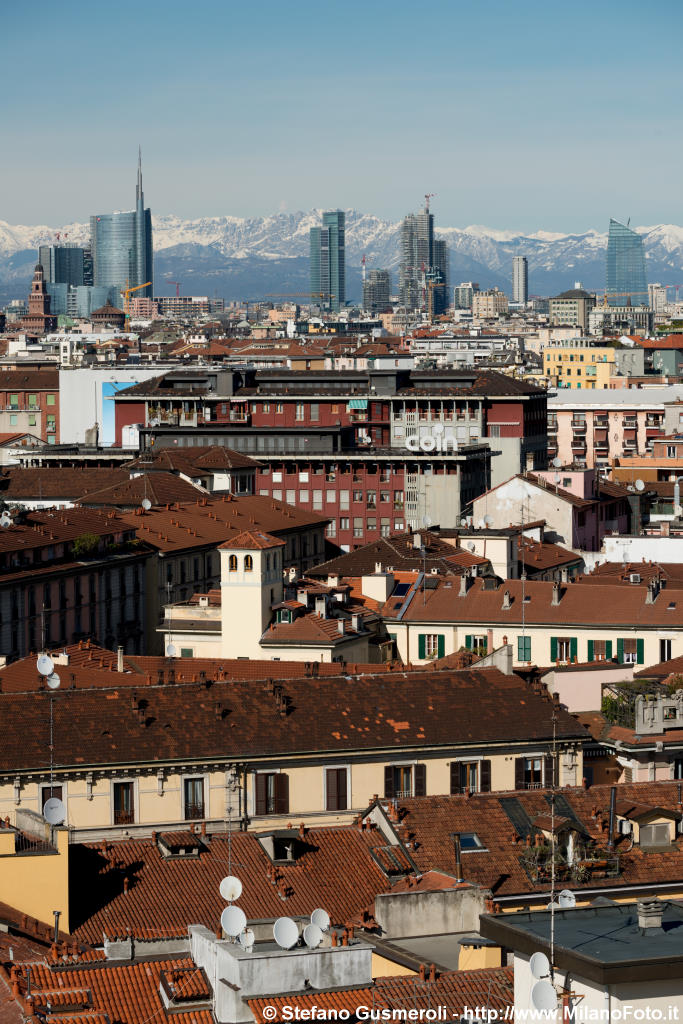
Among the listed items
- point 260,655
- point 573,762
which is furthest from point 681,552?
point 573,762

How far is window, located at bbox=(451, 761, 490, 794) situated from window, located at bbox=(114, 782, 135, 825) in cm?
755

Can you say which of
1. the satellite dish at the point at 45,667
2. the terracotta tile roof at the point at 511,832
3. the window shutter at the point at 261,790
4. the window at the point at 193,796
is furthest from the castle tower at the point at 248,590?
the terracotta tile roof at the point at 511,832

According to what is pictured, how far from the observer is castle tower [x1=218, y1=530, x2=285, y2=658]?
75.9 metres

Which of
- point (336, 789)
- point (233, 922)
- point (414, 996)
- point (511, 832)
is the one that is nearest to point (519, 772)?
point (336, 789)

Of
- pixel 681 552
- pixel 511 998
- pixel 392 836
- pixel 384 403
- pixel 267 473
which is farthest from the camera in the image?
pixel 384 403

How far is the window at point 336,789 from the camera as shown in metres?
52.0

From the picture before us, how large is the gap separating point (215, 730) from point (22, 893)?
46.8 ft

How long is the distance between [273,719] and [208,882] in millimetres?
13301

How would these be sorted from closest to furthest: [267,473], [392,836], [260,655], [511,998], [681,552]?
1. [511,998]
2. [392,836]
3. [260,655]
4. [681,552]
5. [267,473]

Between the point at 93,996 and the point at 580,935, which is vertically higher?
the point at 580,935

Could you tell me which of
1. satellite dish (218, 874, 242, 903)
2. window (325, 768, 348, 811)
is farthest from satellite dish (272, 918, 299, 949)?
window (325, 768, 348, 811)

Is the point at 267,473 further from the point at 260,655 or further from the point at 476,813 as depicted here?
the point at 476,813

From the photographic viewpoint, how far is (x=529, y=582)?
3292 inches

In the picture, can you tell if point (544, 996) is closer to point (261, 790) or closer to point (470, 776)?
point (261, 790)
